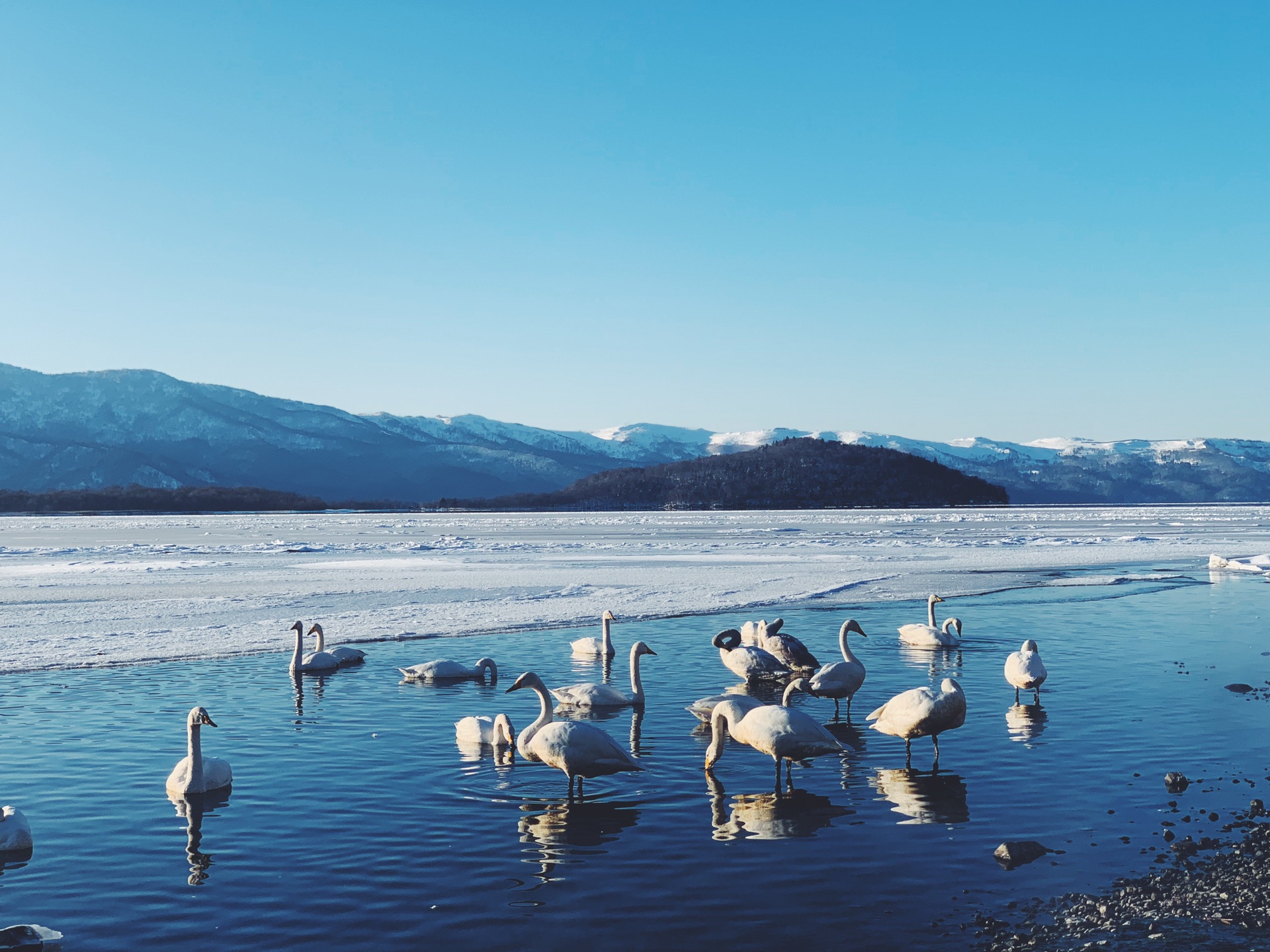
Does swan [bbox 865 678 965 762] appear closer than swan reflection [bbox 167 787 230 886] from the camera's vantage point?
No

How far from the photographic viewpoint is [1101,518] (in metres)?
96.2

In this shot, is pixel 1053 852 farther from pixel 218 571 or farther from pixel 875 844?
pixel 218 571

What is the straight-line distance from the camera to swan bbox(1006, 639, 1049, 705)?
1440 cm

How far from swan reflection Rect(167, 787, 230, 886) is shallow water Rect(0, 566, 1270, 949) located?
0.17ft

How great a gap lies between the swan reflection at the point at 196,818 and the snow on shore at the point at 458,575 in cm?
919

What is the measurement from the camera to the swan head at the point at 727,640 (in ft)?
58.2

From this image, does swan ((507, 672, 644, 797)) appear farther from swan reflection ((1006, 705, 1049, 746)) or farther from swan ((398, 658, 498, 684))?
swan ((398, 658, 498, 684))

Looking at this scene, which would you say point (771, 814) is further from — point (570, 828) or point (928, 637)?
point (928, 637)

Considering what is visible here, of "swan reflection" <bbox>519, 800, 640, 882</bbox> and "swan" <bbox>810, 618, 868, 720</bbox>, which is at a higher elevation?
"swan" <bbox>810, 618, 868, 720</bbox>

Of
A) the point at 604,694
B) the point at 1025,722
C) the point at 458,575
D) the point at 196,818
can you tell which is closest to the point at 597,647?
the point at 604,694

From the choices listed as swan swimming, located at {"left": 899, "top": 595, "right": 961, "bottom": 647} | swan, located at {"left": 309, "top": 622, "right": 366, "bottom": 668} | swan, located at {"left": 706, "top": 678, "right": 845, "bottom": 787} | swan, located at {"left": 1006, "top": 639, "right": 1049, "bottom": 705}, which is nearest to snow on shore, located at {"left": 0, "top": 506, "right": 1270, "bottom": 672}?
swan, located at {"left": 309, "top": 622, "right": 366, "bottom": 668}

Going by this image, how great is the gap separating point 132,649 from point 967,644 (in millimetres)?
16225

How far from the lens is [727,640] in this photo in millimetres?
18172

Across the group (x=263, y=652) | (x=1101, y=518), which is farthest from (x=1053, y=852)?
(x=1101, y=518)
